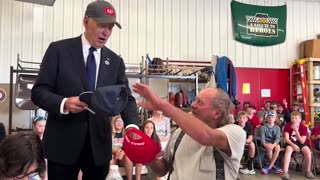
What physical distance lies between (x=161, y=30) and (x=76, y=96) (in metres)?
6.22

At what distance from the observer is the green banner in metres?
7.98

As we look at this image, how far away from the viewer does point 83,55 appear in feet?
5.28

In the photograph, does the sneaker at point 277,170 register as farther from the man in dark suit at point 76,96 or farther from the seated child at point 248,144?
the man in dark suit at point 76,96

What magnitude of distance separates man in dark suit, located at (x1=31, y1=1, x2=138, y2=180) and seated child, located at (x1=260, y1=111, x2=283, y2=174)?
15.3ft

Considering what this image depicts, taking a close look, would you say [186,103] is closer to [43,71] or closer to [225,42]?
[225,42]

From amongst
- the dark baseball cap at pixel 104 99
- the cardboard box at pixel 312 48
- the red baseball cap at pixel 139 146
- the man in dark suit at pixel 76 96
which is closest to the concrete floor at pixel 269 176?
the cardboard box at pixel 312 48

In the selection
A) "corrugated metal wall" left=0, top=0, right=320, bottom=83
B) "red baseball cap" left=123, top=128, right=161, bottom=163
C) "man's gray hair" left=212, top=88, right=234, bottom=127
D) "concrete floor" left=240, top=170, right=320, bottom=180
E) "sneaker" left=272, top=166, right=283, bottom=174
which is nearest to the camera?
"red baseball cap" left=123, top=128, right=161, bottom=163

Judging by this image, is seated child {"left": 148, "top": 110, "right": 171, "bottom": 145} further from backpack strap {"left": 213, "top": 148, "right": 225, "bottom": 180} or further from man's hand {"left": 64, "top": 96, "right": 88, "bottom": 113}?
man's hand {"left": 64, "top": 96, "right": 88, "bottom": 113}

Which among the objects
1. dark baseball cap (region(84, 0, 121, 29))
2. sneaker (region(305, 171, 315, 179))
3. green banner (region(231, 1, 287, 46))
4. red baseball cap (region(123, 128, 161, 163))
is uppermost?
green banner (region(231, 1, 287, 46))

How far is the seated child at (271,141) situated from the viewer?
5691mm

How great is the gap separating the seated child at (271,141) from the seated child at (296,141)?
0.53 feet

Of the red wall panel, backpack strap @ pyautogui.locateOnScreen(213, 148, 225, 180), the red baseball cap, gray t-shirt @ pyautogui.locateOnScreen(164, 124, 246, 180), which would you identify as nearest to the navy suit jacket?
the red baseball cap

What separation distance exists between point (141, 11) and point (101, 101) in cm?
636

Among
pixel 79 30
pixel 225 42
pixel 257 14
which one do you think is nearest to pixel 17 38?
pixel 79 30
